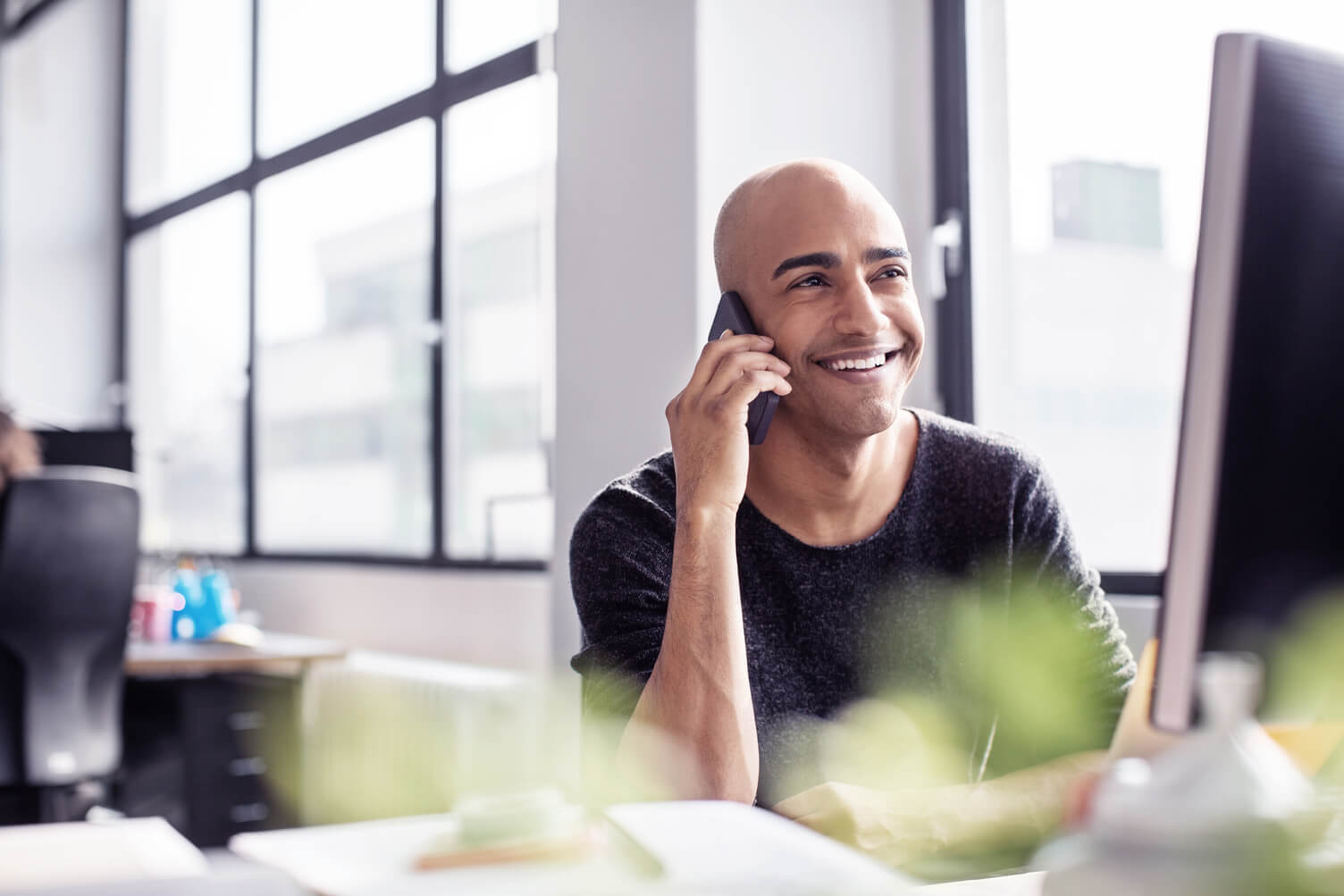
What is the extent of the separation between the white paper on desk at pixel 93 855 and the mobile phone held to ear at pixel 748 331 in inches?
32.0

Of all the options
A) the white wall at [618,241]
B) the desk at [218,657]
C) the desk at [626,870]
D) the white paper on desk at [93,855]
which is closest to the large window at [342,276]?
the white wall at [618,241]

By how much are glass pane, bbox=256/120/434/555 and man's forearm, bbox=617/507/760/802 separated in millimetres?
2600

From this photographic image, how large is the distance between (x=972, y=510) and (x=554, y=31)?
70.7 inches

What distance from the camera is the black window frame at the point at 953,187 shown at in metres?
2.57

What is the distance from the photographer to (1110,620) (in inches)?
55.8

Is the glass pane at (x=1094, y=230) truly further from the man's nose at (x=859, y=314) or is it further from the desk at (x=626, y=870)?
the desk at (x=626, y=870)

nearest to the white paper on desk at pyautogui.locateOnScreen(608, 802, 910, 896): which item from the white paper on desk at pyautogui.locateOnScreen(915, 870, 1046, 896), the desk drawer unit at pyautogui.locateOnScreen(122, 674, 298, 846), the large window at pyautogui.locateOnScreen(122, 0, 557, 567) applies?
the white paper on desk at pyautogui.locateOnScreen(915, 870, 1046, 896)

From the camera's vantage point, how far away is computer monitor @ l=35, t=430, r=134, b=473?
10.8 feet

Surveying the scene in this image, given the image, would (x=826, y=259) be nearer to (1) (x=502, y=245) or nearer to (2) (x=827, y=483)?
(2) (x=827, y=483)

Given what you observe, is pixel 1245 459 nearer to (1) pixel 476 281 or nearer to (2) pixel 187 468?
(1) pixel 476 281

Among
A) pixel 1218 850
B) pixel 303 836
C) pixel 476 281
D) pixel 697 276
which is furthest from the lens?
pixel 476 281

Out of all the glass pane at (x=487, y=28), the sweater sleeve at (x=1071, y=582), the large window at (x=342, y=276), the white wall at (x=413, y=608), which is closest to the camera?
the sweater sleeve at (x=1071, y=582)

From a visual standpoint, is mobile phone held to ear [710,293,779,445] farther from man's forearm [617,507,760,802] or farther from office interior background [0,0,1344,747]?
office interior background [0,0,1344,747]

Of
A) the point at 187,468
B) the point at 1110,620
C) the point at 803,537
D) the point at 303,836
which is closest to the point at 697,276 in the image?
the point at 803,537
